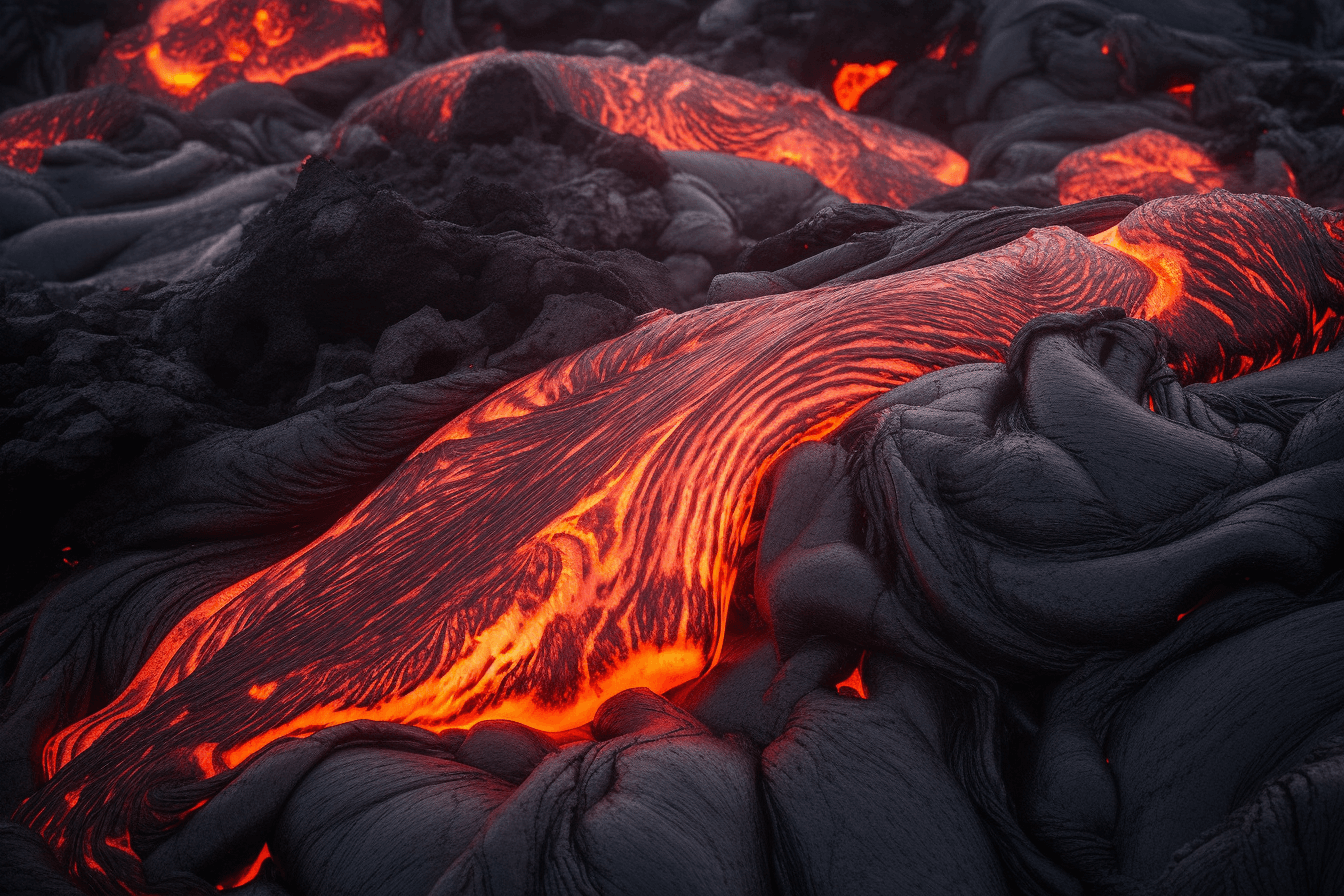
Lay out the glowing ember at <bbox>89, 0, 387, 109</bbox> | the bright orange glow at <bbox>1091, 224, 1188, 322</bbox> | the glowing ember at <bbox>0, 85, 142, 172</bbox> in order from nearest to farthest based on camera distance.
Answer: the bright orange glow at <bbox>1091, 224, 1188, 322</bbox> < the glowing ember at <bbox>0, 85, 142, 172</bbox> < the glowing ember at <bbox>89, 0, 387, 109</bbox>

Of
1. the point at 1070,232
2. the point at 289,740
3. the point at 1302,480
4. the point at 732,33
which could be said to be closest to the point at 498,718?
the point at 289,740

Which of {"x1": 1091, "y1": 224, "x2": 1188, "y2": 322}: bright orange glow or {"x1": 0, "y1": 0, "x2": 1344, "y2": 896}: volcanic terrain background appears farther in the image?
{"x1": 1091, "y1": 224, "x2": 1188, "y2": 322}: bright orange glow

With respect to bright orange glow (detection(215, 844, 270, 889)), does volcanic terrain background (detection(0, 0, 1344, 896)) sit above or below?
above

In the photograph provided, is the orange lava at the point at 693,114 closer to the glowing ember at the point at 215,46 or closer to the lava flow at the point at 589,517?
the lava flow at the point at 589,517

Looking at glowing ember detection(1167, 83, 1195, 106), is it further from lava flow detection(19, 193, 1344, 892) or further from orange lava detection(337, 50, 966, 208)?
lava flow detection(19, 193, 1344, 892)

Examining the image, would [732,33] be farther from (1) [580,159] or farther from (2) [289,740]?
(2) [289,740]

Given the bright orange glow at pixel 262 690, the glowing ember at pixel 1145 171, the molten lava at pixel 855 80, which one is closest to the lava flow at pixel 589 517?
the bright orange glow at pixel 262 690

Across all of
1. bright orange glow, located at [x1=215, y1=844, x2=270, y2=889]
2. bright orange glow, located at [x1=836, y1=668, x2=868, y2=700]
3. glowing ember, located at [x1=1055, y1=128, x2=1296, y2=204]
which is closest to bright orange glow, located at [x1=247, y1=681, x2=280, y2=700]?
bright orange glow, located at [x1=215, y1=844, x2=270, y2=889]
